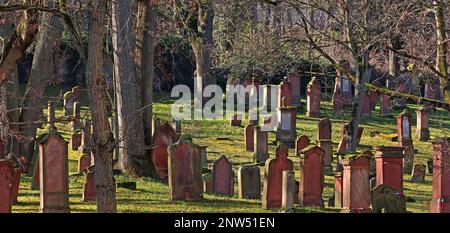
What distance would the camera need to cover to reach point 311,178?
17234 millimetres

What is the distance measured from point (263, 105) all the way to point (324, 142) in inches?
472

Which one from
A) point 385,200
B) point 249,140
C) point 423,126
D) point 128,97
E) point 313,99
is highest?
point 313,99

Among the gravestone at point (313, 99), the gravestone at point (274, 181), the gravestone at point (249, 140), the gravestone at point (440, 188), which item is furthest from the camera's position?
the gravestone at point (313, 99)

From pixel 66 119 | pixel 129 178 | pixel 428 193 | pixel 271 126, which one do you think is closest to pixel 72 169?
pixel 129 178

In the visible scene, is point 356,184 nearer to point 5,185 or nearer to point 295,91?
point 5,185

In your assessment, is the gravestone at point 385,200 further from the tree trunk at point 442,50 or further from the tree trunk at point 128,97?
the tree trunk at point 128,97

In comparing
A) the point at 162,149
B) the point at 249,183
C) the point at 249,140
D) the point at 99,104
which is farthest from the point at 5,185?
the point at 249,140

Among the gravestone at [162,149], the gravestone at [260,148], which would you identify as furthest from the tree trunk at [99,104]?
the gravestone at [260,148]

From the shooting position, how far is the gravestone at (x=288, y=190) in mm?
16156

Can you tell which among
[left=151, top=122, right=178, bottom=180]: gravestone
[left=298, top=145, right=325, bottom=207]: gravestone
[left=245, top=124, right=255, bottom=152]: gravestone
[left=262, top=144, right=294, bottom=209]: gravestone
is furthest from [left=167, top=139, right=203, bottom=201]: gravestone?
[left=245, top=124, right=255, bottom=152]: gravestone

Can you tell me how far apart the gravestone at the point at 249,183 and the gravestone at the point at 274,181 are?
0.82m

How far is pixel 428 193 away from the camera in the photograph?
20234 millimetres

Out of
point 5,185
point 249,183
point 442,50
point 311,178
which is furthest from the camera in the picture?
point 249,183

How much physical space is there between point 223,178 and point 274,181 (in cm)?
171
